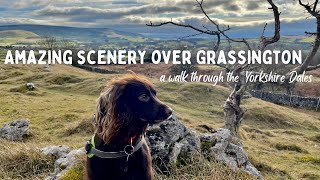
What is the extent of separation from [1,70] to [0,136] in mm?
49007

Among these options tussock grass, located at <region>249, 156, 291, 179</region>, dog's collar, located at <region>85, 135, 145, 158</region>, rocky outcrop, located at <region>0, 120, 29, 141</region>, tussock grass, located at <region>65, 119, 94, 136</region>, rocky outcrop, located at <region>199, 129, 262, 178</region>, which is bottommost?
tussock grass, located at <region>65, 119, 94, 136</region>

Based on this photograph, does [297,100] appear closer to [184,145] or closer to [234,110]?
[234,110]

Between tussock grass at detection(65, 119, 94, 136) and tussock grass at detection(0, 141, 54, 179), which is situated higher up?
tussock grass at detection(0, 141, 54, 179)

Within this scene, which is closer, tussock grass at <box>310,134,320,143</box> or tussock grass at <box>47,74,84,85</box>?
tussock grass at <box>310,134,320,143</box>

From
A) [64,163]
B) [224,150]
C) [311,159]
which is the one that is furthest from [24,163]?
[311,159]

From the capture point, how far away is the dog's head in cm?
504

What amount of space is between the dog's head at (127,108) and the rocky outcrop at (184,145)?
123 inches

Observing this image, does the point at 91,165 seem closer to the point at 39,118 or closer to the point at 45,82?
the point at 39,118

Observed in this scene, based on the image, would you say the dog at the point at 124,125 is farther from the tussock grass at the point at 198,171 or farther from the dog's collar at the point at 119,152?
the tussock grass at the point at 198,171

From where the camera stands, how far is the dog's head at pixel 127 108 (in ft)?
16.5

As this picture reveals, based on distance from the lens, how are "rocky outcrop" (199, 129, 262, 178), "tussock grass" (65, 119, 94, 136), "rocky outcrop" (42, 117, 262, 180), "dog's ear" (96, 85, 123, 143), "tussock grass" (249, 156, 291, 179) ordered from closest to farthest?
"dog's ear" (96, 85, 123, 143) → "rocky outcrop" (42, 117, 262, 180) → "rocky outcrop" (199, 129, 262, 178) → "tussock grass" (249, 156, 291, 179) → "tussock grass" (65, 119, 94, 136)

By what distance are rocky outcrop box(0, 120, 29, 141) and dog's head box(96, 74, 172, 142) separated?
13006 millimetres

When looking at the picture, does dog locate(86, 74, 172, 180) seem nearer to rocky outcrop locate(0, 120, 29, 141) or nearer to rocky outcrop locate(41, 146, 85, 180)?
rocky outcrop locate(41, 146, 85, 180)

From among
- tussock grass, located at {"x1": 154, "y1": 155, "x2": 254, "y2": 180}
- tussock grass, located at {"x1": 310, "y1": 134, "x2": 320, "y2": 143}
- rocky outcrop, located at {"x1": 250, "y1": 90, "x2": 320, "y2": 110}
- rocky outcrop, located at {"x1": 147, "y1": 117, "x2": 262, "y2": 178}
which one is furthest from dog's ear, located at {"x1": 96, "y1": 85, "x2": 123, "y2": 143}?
rocky outcrop, located at {"x1": 250, "y1": 90, "x2": 320, "y2": 110}
